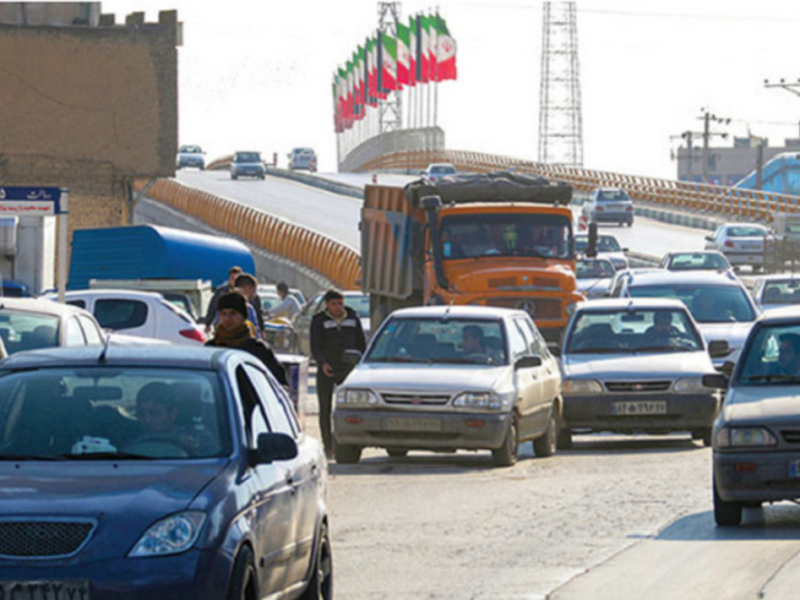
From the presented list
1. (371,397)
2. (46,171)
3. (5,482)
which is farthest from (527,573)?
(46,171)

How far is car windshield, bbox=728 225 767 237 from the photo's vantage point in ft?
218

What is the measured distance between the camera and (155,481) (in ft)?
26.9

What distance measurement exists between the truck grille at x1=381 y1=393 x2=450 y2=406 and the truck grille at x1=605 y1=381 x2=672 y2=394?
3026mm

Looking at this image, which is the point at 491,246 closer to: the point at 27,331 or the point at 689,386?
the point at 689,386

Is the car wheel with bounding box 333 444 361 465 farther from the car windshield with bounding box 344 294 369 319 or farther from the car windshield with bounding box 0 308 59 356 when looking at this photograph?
the car windshield with bounding box 344 294 369 319

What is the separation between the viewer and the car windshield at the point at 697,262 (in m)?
46.6

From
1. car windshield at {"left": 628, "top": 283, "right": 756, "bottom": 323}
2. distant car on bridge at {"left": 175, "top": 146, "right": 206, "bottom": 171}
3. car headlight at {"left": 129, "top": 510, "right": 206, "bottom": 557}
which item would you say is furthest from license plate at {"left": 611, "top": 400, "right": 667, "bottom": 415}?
distant car on bridge at {"left": 175, "top": 146, "right": 206, "bottom": 171}

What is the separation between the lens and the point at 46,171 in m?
60.1

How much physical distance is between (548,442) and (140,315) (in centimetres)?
774

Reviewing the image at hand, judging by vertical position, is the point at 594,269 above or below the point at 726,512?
above

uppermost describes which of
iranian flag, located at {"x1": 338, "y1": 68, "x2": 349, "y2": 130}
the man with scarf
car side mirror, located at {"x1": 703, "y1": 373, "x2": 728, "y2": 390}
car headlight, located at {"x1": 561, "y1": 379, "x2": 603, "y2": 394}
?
iranian flag, located at {"x1": 338, "y1": 68, "x2": 349, "y2": 130}

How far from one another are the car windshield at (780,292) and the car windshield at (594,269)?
11047 mm

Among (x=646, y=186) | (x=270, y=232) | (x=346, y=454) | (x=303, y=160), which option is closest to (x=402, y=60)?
(x=303, y=160)

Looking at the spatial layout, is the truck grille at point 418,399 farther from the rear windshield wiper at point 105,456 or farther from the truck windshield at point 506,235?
the truck windshield at point 506,235
